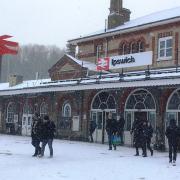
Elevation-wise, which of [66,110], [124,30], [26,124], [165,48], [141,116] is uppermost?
[124,30]

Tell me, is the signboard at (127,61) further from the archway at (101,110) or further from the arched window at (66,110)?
the arched window at (66,110)

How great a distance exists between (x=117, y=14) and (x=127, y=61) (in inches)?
326

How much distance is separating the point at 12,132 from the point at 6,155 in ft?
58.2

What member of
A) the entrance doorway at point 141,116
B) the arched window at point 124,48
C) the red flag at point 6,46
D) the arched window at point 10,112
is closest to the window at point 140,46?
the arched window at point 124,48

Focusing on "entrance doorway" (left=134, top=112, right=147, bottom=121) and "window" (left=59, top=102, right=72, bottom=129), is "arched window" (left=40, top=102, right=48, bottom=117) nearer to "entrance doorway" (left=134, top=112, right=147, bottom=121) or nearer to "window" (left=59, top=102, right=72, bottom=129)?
"window" (left=59, top=102, right=72, bottom=129)

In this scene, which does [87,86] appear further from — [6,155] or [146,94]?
[6,155]

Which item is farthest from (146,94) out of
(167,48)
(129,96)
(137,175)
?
(137,175)

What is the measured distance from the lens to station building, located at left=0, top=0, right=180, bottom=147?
71.1 feet

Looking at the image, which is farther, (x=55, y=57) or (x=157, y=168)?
(x=55, y=57)

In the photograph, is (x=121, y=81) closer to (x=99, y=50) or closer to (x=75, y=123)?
(x=75, y=123)

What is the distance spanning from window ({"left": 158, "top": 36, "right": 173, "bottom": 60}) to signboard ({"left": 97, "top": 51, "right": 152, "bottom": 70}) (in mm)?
2123

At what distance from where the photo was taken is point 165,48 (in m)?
24.8

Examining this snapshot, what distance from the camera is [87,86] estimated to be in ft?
79.7

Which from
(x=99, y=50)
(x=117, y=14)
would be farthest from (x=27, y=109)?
(x=117, y=14)
